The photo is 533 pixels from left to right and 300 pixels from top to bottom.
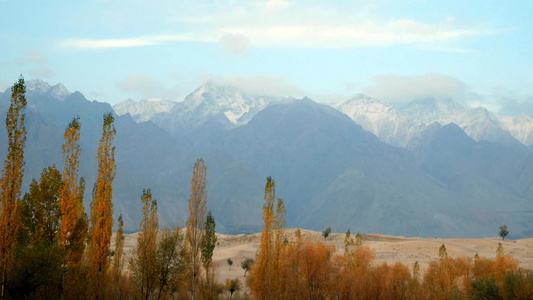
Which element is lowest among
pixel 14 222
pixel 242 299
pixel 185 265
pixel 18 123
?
pixel 242 299

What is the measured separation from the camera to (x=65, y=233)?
1692 inches

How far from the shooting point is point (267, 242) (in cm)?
5081

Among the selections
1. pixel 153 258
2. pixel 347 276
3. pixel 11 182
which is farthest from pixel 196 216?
pixel 347 276

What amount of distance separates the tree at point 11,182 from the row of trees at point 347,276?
2074 centimetres

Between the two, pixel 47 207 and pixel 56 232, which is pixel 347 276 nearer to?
pixel 56 232

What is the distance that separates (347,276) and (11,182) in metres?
36.3

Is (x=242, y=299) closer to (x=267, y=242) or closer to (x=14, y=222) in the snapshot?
(x=267, y=242)

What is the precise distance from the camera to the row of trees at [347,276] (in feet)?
166

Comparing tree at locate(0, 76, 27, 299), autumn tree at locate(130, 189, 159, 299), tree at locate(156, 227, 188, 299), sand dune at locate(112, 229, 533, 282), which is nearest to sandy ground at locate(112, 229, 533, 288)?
sand dune at locate(112, 229, 533, 282)

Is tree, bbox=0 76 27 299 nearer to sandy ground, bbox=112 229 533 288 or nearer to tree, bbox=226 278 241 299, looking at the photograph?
tree, bbox=226 278 241 299

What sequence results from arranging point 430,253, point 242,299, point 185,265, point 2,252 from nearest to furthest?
point 2,252 < point 185,265 < point 242,299 < point 430,253

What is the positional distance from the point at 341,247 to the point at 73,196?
87539 mm

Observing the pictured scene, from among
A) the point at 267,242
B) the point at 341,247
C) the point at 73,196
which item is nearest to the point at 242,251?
the point at 341,247

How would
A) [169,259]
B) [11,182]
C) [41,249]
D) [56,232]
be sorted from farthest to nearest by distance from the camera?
[169,259] → [56,232] → [41,249] → [11,182]
